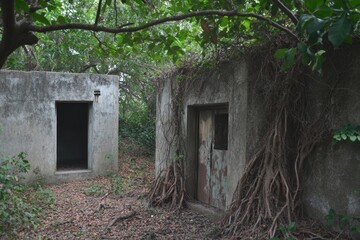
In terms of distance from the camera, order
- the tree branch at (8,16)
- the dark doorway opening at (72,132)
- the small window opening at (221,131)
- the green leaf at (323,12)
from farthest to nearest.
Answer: the dark doorway opening at (72,132)
the small window opening at (221,131)
the tree branch at (8,16)
the green leaf at (323,12)

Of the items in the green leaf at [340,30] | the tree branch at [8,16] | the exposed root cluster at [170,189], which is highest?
the tree branch at [8,16]

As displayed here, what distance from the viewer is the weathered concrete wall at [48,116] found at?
9391 millimetres

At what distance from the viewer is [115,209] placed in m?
7.23

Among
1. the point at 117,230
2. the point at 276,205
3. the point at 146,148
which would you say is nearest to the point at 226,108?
the point at 276,205

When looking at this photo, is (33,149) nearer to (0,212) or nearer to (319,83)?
(0,212)

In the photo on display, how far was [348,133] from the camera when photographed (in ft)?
→ 13.8

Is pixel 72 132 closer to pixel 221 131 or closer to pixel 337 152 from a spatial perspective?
pixel 221 131

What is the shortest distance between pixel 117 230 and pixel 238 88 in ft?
10.2

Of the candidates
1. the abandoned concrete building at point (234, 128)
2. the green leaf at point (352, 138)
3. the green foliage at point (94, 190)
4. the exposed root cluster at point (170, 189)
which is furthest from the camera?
the green foliage at point (94, 190)

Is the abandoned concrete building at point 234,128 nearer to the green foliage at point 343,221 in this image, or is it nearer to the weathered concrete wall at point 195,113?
the weathered concrete wall at point 195,113

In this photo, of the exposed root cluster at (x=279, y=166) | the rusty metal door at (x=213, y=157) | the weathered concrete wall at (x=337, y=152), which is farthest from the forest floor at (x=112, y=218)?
the weathered concrete wall at (x=337, y=152)

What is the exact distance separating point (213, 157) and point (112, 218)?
2.19m

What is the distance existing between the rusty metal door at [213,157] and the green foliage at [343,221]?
84.8 inches

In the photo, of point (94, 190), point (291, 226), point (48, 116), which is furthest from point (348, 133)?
point (48, 116)
